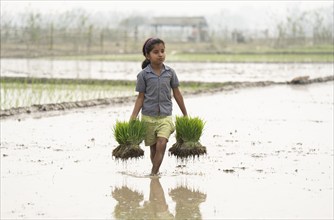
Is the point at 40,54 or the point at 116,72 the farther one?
the point at 40,54

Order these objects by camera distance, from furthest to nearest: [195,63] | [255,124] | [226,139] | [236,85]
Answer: [195,63], [236,85], [255,124], [226,139]

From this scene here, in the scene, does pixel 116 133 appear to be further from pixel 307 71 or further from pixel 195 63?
pixel 195 63

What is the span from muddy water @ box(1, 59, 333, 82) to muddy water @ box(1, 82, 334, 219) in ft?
35.2

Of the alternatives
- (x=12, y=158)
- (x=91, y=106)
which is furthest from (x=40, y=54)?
(x=12, y=158)

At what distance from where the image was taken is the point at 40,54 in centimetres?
3462

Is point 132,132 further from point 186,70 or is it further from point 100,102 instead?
point 186,70

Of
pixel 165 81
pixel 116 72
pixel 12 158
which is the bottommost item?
pixel 12 158

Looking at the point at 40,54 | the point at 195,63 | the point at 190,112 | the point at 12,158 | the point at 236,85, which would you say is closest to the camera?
the point at 12,158

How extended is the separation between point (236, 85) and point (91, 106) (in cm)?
566

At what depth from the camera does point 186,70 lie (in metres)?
25.7

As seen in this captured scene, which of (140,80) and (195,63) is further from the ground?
(195,63)

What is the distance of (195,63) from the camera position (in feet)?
100

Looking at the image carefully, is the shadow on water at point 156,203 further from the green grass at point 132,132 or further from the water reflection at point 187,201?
the green grass at point 132,132

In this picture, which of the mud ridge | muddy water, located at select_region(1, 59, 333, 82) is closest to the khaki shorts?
the mud ridge
